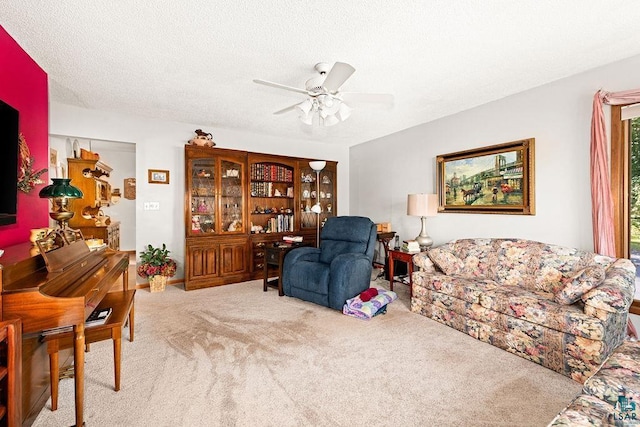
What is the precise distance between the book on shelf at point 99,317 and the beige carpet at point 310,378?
447 mm

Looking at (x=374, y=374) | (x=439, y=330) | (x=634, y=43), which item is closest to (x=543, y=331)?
(x=439, y=330)

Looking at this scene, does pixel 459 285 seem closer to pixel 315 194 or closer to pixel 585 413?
pixel 585 413

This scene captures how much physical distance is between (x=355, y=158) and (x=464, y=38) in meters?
3.70

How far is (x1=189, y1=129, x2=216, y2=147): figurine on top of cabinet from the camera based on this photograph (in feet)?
13.9

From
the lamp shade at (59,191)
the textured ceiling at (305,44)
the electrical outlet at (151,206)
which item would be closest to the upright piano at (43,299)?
the lamp shade at (59,191)

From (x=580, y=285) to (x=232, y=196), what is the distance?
13.6 ft

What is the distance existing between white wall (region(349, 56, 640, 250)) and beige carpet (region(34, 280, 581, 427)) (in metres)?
1.49

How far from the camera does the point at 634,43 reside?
2.29m

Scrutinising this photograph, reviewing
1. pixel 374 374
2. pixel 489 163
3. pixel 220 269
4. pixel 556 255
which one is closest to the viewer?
pixel 374 374

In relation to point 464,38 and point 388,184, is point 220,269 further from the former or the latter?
point 464,38

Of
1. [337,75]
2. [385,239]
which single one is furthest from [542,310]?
[385,239]

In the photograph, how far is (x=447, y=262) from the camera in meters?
3.14

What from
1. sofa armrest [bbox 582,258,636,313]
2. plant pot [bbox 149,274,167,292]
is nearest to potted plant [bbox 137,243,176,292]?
plant pot [bbox 149,274,167,292]

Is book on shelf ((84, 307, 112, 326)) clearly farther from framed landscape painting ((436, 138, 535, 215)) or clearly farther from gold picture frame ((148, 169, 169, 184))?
framed landscape painting ((436, 138, 535, 215))
